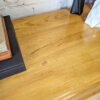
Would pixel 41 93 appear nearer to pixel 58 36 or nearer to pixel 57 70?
pixel 57 70

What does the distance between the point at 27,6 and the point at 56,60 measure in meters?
0.37

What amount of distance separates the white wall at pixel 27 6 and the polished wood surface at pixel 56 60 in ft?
0.22

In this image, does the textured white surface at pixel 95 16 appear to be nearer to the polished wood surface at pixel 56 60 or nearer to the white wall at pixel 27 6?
the polished wood surface at pixel 56 60

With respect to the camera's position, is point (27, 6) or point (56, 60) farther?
point (27, 6)

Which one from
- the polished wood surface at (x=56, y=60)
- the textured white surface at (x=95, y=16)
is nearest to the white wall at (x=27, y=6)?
the polished wood surface at (x=56, y=60)

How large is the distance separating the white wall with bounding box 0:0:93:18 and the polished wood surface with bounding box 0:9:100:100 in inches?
2.6

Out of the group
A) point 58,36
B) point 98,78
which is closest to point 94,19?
point 58,36

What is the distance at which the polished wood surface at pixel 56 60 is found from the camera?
18.4 inches

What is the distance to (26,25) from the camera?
2.28 feet

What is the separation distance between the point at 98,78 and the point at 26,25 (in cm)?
39

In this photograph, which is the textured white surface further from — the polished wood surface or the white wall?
the white wall

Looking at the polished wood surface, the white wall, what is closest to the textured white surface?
the polished wood surface

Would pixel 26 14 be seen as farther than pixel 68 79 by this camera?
Yes

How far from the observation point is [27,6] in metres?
0.77
